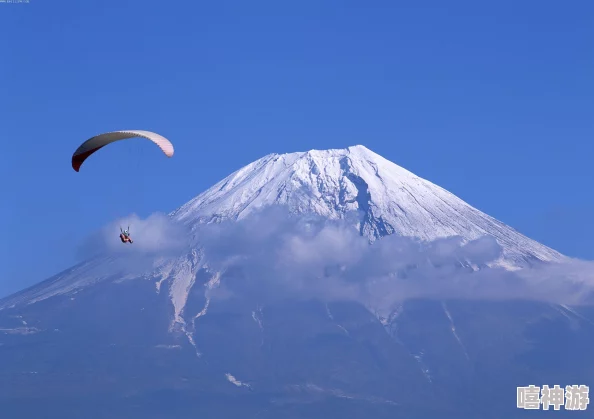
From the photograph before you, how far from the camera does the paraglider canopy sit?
65.0 m

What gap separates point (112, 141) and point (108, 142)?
0.29m

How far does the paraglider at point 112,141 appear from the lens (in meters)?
64.4

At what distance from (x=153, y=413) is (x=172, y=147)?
450ft

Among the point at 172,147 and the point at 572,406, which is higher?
the point at 572,406

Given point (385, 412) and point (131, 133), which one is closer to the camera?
point (131, 133)

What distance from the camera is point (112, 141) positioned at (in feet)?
219

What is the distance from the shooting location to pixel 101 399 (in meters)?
198

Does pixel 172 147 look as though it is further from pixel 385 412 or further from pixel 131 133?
pixel 385 412

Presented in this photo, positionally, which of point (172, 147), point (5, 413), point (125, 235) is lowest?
point (125, 235)

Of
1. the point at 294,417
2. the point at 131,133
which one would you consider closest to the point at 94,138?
the point at 131,133

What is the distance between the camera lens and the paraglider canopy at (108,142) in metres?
65.0

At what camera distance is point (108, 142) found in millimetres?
67062

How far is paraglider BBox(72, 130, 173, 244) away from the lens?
64.4 metres

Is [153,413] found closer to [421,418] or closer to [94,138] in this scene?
[421,418]
